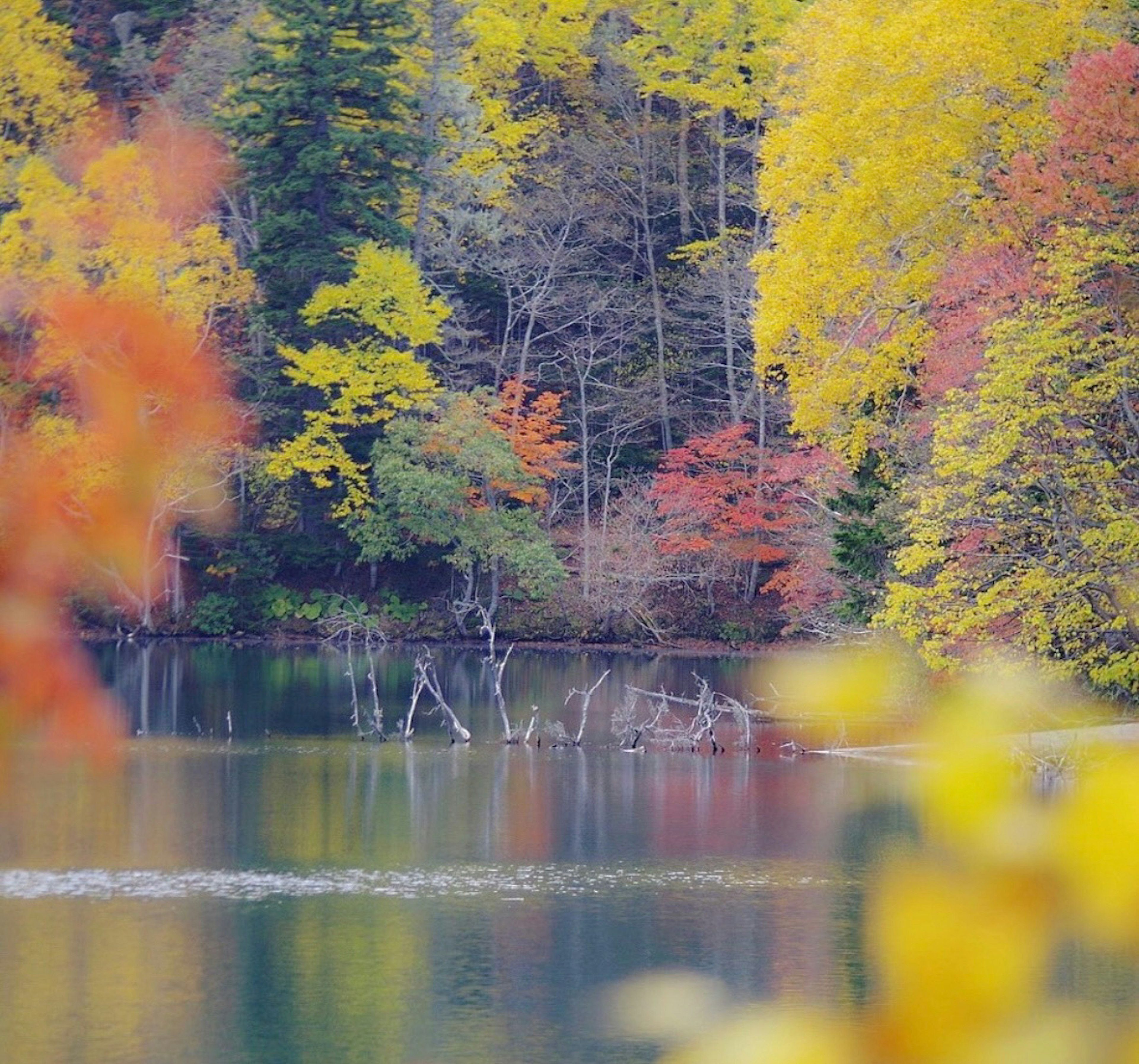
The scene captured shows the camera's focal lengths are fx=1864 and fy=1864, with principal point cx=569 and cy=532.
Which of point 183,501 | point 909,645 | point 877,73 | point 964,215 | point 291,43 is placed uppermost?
point 291,43

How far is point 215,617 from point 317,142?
9.30m

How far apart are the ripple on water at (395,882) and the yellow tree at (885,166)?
27.2ft

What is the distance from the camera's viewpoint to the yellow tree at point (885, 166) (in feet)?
75.1

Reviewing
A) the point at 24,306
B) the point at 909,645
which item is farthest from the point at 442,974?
the point at 909,645

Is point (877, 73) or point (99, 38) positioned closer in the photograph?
point (877, 73)

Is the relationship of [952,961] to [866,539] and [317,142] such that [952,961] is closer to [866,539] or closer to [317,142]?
[866,539]

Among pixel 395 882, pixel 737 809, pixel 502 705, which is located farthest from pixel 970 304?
pixel 395 882

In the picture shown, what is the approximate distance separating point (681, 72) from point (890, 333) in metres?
17.1

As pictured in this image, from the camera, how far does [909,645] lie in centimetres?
2250

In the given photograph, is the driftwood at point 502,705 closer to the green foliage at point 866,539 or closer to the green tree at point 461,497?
the green foliage at point 866,539

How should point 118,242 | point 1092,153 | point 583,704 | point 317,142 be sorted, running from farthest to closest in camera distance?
point 317,142 → point 583,704 → point 118,242 → point 1092,153

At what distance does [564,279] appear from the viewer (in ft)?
128

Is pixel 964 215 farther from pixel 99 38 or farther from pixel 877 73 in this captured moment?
pixel 99 38

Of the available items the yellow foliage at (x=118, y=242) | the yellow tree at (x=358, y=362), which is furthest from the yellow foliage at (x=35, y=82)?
the yellow tree at (x=358, y=362)
